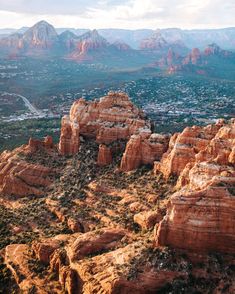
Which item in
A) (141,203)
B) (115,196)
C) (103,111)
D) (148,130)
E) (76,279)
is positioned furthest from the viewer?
(103,111)

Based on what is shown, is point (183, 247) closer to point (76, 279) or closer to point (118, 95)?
point (76, 279)

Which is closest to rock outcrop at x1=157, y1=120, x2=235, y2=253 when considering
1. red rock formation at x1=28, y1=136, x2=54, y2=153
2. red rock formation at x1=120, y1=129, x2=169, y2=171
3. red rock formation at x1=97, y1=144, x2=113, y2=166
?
red rock formation at x1=120, y1=129, x2=169, y2=171

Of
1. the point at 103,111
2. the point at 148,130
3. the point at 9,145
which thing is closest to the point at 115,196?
the point at 148,130

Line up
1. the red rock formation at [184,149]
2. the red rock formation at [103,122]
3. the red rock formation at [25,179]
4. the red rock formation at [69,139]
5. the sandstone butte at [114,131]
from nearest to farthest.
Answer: the red rock formation at [184,149] → the sandstone butte at [114,131] → the red rock formation at [25,179] → the red rock formation at [103,122] → the red rock formation at [69,139]

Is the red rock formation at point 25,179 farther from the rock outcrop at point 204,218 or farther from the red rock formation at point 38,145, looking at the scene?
the rock outcrop at point 204,218

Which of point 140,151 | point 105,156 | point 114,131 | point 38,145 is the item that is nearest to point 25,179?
point 38,145

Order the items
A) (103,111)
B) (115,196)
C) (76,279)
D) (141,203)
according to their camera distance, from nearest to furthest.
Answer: (76,279) < (141,203) < (115,196) < (103,111)

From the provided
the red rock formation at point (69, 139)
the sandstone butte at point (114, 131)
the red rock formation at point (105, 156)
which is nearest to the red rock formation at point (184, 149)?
the sandstone butte at point (114, 131)
